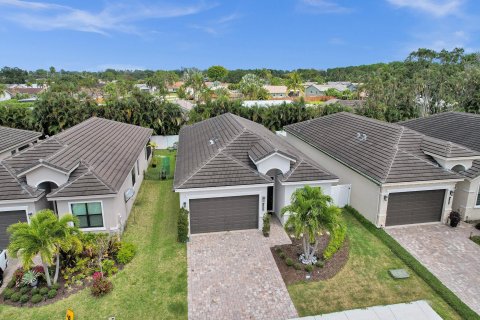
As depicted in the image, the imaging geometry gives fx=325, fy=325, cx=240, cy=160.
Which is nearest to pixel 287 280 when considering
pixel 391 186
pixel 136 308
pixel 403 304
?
pixel 403 304

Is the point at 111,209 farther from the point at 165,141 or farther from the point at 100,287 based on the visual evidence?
the point at 165,141

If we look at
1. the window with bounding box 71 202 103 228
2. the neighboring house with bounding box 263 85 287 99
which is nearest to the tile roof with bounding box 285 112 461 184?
the window with bounding box 71 202 103 228

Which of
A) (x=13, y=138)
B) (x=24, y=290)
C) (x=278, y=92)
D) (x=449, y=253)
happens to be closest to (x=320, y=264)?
(x=449, y=253)

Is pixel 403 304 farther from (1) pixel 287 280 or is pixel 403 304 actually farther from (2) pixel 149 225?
(2) pixel 149 225

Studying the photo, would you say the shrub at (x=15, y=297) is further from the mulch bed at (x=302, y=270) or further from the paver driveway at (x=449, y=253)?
the paver driveway at (x=449, y=253)

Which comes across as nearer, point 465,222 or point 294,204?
point 294,204

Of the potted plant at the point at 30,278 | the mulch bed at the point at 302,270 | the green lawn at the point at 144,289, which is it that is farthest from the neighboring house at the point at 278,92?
the potted plant at the point at 30,278

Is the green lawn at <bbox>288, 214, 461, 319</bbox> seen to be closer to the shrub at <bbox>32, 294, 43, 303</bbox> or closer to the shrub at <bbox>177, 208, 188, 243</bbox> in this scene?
the shrub at <bbox>177, 208, 188, 243</bbox>

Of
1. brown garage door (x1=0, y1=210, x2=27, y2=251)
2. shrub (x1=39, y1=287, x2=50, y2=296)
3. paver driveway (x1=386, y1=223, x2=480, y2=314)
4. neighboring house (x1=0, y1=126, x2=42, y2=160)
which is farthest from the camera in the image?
neighboring house (x1=0, y1=126, x2=42, y2=160)
